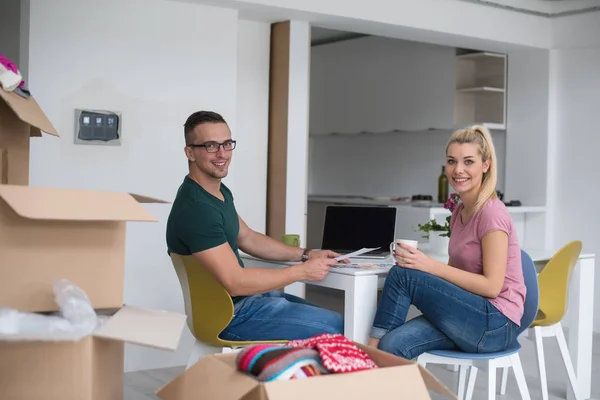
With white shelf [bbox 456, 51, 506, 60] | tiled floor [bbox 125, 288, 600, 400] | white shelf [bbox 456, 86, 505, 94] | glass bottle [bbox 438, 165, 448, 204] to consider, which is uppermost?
white shelf [bbox 456, 51, 506, 60]

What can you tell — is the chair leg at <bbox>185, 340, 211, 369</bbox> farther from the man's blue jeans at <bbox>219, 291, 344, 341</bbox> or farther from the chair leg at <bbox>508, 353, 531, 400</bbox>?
the chair leg at <bbox>508, 353, 531, 400</bbox>

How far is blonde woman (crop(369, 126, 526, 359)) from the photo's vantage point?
273cm

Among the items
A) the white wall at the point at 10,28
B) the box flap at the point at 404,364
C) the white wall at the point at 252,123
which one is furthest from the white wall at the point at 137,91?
the box flap at the point at 404,364

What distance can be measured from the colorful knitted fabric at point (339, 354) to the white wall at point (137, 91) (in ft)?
9.24

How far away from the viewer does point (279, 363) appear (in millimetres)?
1625

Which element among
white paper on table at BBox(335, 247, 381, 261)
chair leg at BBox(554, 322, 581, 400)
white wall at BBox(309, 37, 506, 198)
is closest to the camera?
white paper on table at BBox(335, 247, 381, 261)

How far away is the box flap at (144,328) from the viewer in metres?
1.65

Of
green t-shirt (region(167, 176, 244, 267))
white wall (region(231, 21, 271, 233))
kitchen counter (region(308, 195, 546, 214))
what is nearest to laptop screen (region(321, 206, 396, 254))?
green t-shirt (region(167, 176, 244, 267))

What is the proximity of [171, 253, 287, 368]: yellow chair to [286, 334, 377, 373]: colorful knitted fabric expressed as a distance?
1057 mm

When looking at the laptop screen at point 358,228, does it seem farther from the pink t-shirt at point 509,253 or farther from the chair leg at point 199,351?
the chair leg at point 199,351

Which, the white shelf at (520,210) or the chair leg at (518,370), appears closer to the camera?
the chair leg at (518,370)

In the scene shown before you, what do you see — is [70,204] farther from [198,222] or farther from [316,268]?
[316,268]

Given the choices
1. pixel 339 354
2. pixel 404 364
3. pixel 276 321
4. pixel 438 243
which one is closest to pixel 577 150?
pixel 438 243

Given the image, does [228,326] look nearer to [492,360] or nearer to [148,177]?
[492,360]
